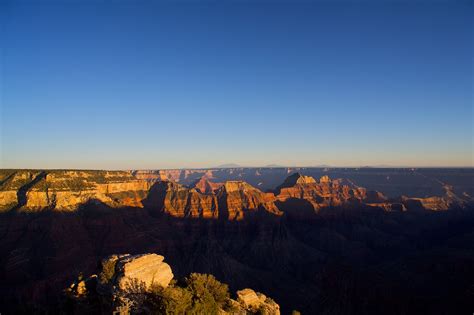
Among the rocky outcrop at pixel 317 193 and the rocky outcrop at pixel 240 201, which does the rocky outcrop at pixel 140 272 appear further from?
the rocky outcrop at pixel 317 193

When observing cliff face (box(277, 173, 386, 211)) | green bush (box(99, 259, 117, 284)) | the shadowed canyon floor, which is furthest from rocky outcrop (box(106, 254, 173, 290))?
cliff face (box(277, 173, 386, 211))

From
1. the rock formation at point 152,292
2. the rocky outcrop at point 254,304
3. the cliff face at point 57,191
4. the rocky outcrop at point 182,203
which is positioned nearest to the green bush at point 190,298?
the rock formation at point 152,292

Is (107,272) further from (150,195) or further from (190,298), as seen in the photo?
(150,195)

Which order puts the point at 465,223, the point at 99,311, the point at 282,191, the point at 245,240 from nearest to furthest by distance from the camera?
the point at 99,311, the point at 245,240, the point at 465,223, the point at 282,191

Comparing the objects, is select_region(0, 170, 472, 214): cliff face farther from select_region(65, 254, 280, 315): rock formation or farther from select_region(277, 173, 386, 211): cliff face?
select_region(65, 254, 280, 315): rock formation

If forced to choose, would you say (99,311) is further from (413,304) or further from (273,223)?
(273,223)

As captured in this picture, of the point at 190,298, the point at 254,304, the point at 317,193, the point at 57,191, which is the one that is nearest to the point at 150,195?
the point at 57,191

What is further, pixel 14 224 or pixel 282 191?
pixel 282 191

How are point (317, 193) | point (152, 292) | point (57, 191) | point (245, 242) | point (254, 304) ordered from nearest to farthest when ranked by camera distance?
point (152, 292) → point (254, 304) → point (57, 191) → point (245, 242) → point (317, 193)

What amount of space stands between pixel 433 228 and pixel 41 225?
125 metres

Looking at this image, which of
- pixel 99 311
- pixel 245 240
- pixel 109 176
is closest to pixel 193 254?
pixel 245 240

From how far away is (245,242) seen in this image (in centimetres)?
10506

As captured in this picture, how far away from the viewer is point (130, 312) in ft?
95.0

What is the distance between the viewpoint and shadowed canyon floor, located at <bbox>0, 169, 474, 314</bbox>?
6228cm
